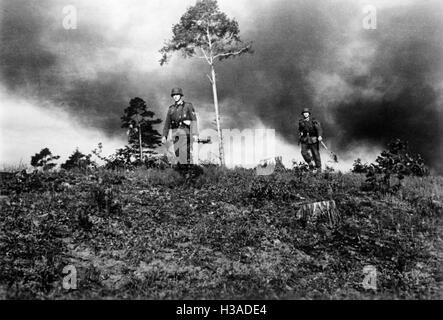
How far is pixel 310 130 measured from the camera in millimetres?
15328

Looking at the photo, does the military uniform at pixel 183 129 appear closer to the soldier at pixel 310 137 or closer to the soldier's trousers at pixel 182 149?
the soldier's trousers at pixel 182 149

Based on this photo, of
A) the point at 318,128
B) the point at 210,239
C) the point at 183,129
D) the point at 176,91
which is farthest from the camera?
the point at 318,128

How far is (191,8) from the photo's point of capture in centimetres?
2275

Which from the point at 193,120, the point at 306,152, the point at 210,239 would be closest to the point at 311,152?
the point at 306,152

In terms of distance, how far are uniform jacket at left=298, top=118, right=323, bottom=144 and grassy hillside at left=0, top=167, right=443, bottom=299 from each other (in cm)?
405

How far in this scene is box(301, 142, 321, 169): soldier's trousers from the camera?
49.8 feet

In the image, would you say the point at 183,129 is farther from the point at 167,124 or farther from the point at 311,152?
the point at 311,152

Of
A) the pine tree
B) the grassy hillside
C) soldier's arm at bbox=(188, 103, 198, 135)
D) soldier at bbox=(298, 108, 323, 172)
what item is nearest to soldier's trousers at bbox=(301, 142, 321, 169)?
soldier at bbox=(298, 108, 323, 172)

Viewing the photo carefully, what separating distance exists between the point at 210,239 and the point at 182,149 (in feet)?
15.3

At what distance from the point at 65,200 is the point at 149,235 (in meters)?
2.54

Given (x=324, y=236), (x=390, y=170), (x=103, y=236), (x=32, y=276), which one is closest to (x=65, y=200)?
(x=103, y=236)

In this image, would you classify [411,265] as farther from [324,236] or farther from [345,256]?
[324,236]

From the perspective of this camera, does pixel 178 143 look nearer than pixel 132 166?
Yes
